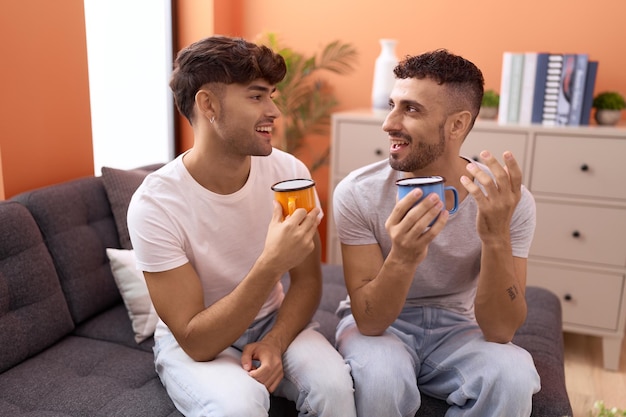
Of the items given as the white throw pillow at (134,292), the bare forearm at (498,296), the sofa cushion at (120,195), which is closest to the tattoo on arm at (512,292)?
the bare forearm at (498,296)

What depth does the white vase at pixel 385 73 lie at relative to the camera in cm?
306

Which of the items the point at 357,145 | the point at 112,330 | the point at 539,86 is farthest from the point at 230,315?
the point at 539,86

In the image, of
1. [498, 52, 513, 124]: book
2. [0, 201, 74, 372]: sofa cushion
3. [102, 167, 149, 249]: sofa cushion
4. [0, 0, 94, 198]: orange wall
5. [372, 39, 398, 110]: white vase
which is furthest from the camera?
[372, 39, 398, 110]: white vase

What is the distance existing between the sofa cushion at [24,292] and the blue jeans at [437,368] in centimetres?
87

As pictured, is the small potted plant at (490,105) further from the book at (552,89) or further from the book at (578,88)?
the book at (578,88)

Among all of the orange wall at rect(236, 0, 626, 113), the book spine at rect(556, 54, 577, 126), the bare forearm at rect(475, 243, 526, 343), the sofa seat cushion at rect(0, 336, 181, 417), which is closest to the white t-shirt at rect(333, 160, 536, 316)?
the bare forearm at rect(475, 243, 526, 343)

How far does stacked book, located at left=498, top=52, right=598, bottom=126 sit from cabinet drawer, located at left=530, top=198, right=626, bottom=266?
0.40 m

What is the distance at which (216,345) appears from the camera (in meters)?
1.45

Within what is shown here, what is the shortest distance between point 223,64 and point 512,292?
3.03 ft

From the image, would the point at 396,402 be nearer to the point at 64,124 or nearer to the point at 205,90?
the point at 205,90

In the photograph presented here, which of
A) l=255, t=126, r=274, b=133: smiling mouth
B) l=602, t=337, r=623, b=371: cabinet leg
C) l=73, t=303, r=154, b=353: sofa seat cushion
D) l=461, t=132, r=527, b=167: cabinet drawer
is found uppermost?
l=255, t=126, r=274, b=133: smiling mouth

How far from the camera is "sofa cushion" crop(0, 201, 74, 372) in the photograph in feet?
5.50

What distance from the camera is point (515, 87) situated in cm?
284

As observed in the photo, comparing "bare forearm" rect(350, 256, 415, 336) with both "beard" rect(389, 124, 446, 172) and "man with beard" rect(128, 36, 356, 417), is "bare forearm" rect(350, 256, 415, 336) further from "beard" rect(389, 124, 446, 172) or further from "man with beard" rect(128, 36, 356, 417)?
"beard" rect(389, 124, 446, 172)
